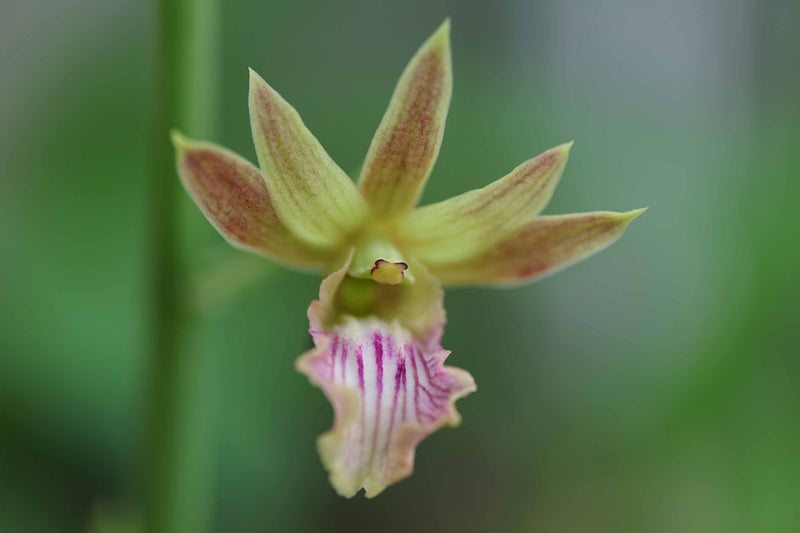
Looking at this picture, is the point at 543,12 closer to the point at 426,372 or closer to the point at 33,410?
the point at 33,410

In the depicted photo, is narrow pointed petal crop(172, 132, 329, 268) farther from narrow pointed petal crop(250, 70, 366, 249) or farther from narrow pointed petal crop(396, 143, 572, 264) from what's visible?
narrow pointed petal crop(396, 143, 572, 264)

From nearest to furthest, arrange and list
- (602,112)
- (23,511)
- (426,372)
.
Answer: (426,372) < (23,511) < (602,112)

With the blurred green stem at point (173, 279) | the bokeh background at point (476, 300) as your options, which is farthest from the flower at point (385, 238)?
the bokeh background at point (476, 300)

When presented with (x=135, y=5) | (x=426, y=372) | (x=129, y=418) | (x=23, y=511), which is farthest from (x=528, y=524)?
(x=135, y=5)

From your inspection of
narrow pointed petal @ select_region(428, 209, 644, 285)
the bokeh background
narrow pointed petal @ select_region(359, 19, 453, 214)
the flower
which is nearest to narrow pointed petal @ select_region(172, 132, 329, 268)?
A: the flower

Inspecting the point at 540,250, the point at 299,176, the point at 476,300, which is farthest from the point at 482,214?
the point at 476,300

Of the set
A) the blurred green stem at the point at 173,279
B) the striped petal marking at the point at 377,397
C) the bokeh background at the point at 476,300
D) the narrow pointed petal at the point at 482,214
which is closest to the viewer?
the striped petal marking at the point at 377,397

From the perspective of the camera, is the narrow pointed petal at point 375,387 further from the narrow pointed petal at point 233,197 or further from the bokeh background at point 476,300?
the bokeh background at point 476,300
